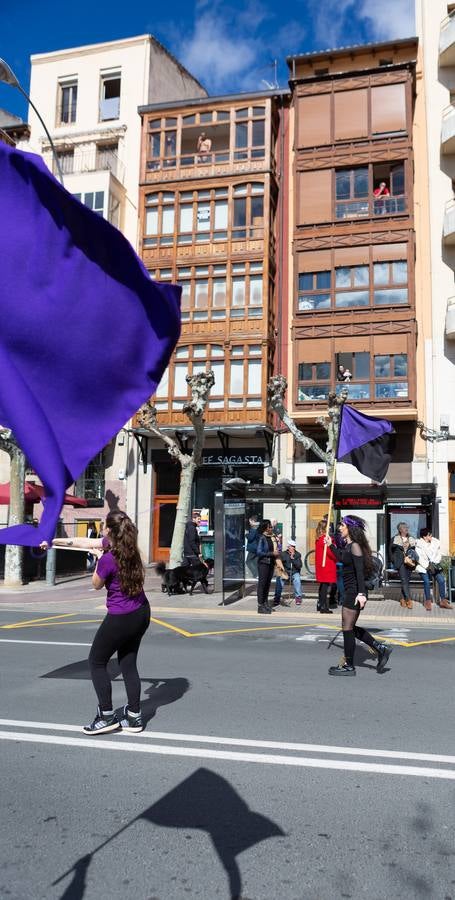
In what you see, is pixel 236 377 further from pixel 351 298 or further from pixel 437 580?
pixel 437 580

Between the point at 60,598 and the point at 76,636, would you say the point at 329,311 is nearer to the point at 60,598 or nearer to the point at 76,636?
the point at 60,598

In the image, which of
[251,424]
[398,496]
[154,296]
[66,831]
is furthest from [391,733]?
[251,424]

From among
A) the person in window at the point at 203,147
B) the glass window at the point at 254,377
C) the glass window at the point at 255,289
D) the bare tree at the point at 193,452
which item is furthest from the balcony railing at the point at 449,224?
the bare tree at the point at 193,452

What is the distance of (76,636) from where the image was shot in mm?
11125

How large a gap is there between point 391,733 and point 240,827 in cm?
219

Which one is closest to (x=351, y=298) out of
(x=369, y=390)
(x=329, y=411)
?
(x=369, y=390)

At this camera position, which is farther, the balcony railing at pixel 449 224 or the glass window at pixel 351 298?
the glass window at pixel 351 298

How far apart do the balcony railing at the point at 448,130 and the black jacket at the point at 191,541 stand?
18927mm

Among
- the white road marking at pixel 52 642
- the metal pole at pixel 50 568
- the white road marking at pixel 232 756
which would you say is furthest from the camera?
the metal pole at pixel 50 568

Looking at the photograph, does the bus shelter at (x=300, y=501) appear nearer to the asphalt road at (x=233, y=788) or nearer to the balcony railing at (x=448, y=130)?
the asphalt road at (x=233, y=788)

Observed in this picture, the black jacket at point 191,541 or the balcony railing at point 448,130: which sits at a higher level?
the balcony railing at point 448,130

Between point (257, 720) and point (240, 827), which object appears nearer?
point (240, 827)

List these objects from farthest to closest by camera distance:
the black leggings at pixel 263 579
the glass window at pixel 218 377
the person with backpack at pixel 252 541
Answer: the glass window at pixel 218 377
the person with backpack at pixel 252 541
the black leggings at pixel 263 579

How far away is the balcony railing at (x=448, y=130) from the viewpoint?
2697cm
